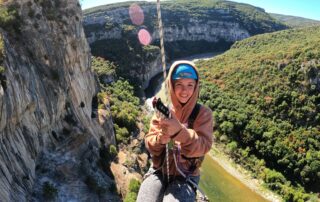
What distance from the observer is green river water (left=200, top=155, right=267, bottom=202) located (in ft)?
155

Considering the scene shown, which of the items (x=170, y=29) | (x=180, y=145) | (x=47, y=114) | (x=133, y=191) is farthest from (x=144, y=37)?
(x=180, y=145)

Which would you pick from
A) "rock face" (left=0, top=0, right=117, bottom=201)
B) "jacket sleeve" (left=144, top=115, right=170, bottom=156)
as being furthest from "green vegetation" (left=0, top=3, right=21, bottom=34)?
"jacket sleeve" (left=144, top=115, right=170, bottom=156)

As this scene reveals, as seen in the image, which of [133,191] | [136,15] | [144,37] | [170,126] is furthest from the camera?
[136,15]

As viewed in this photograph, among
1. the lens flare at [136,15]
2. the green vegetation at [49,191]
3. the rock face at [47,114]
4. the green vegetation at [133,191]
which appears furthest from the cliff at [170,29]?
the green vegetation at [49,191]

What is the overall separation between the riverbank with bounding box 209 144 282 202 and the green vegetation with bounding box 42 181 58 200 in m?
30.7

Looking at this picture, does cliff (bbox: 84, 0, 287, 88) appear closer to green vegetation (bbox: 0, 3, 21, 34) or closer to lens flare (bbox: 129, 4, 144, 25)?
lens flare (bbox: 129, 4, 144, 25)

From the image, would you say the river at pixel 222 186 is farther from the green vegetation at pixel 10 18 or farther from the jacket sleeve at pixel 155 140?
the jacket sleeve at pixel 155 140

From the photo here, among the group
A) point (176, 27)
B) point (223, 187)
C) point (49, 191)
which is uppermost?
point (49, 191)

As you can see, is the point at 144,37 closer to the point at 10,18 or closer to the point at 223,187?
the point at 223,187

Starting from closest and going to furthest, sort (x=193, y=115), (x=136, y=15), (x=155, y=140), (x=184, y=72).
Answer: (x=184, y=72) → (x=155, y=140) → (x=193, y=115) → (x=136, y=15)

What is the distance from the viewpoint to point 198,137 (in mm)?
6543

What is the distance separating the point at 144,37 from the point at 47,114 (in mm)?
92886

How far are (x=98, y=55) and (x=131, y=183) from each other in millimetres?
65861

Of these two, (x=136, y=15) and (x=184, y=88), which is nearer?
(x=184, y=88)
